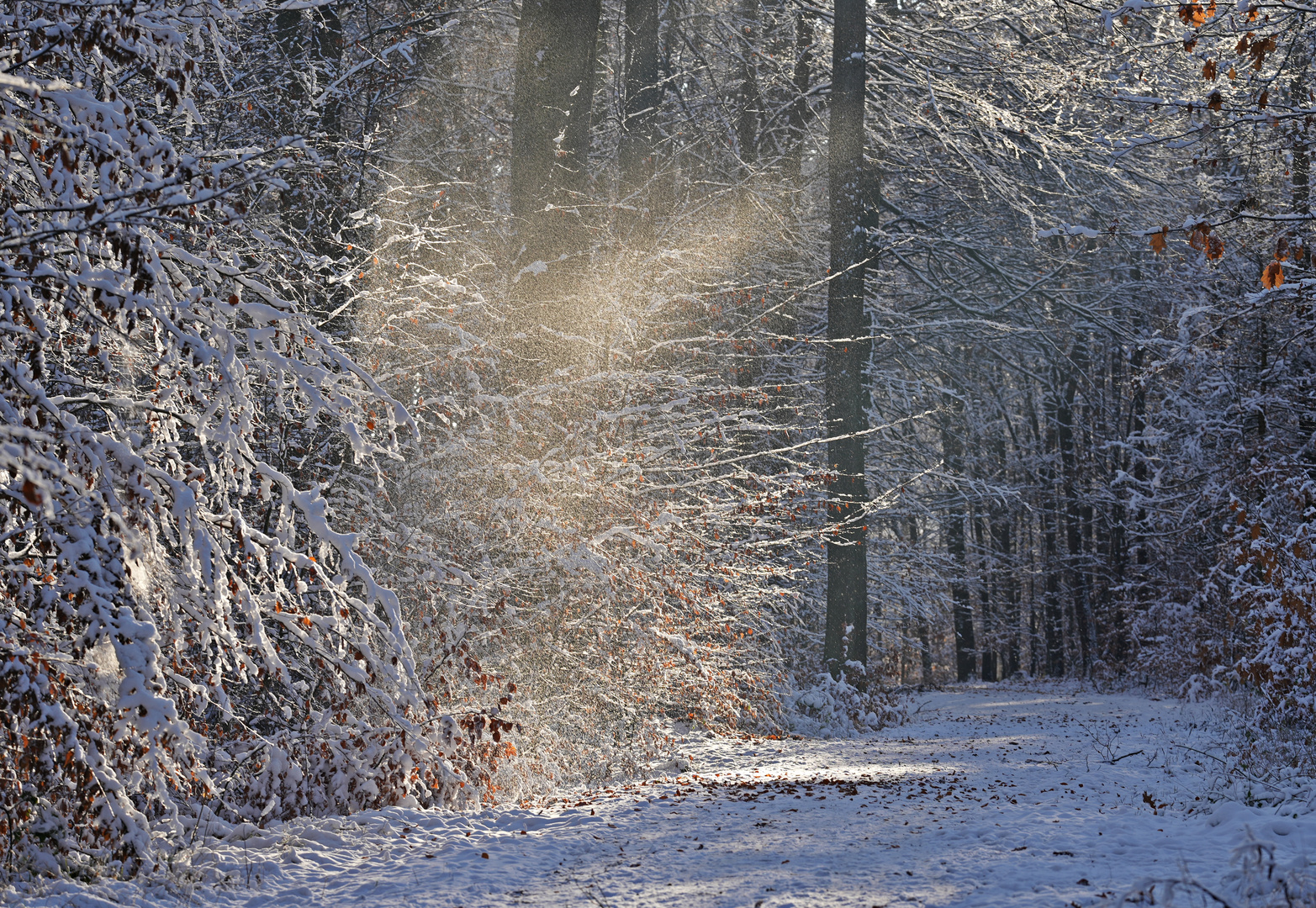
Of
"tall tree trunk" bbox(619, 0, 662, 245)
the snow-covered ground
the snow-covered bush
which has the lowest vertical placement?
the snow-covered bush

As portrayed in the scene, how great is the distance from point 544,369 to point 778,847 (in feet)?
19.3

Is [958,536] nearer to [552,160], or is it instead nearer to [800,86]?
[800,86]

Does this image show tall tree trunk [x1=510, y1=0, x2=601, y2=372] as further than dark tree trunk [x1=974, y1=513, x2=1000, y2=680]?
A: No

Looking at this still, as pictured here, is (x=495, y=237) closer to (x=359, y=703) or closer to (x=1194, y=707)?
(x=359, y=703)

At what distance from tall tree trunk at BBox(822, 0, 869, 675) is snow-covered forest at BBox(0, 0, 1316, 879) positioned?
0.21 feet

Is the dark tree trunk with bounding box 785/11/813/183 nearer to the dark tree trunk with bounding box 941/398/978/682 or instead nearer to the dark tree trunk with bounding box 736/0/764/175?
the dark tree trunk with bounding box 736/0/764/175

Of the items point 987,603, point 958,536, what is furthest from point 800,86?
point 987,603

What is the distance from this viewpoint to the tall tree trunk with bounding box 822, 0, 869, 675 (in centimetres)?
1478

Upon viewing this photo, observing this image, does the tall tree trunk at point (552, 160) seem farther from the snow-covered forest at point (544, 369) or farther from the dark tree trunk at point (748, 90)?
the dark tree trunk at point (748, 90)

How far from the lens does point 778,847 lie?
19.8ft

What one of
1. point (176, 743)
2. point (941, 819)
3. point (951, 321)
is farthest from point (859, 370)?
point (176, 743)

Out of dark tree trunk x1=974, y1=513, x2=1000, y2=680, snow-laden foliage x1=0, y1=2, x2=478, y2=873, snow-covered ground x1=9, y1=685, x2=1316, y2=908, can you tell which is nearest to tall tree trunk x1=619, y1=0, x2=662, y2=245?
snow-laden foliage x1=0, y1=2, x2=478, y2=873

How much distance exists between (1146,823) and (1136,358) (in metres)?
24.1

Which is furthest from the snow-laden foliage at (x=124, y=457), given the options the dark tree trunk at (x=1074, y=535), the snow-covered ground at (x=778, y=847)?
the dark tree trunk at (x=1074, y=535)
